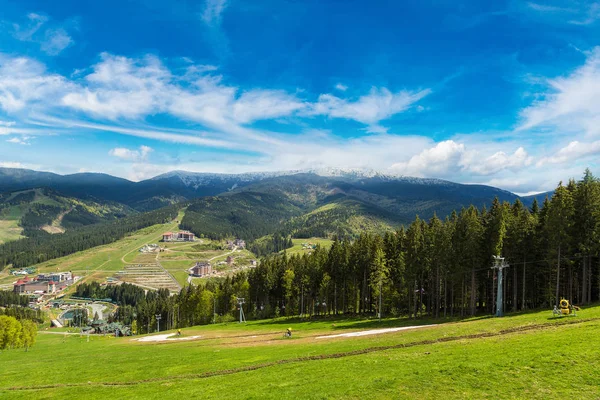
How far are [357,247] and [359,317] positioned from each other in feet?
52.0

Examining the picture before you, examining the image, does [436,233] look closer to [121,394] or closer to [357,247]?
[357,247]

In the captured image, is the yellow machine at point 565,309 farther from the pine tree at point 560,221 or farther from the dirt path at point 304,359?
the pine tree at point 560,221

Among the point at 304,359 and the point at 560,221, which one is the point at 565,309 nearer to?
the point at 560,221

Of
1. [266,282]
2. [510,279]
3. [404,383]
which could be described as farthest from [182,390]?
[266,282]

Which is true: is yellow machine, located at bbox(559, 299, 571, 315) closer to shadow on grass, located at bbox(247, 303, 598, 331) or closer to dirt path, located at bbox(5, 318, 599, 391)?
shadow on grass, located at bbox(247, 303, 598, 331)

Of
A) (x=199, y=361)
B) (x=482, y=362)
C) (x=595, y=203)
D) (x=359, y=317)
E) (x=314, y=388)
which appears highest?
(x=595, y=203)

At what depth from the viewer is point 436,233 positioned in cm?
6688

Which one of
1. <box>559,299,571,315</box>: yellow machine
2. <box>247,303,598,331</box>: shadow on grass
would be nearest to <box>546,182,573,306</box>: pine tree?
<box>247,303,598,331</box>: shadow on grass

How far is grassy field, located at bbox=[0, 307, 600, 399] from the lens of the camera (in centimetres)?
1912

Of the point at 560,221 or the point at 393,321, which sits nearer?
the point at 560,221

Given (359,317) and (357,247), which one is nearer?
(359,317)

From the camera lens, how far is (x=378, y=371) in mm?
24078

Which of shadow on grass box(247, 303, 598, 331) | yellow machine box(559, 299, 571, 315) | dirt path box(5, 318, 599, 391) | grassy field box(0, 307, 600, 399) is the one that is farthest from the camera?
shadow on grass box(247, 303, 598, 331)

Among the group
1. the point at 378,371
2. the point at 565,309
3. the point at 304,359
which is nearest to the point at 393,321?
the point at 565,309
